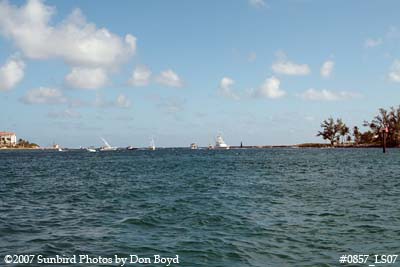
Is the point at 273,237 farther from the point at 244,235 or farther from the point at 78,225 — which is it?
the point at 78,225

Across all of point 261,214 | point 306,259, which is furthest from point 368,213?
point 306,259

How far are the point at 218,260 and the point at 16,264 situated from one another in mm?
6961

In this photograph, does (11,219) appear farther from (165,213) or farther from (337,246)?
(337,246)

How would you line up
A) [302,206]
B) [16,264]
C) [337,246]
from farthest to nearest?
1. [302,206]
2. [337,246]
3. [16,264]

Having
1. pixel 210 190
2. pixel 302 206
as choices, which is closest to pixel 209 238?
pixel 302 206

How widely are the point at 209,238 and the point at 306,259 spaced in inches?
188

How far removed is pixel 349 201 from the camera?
29.1 metres

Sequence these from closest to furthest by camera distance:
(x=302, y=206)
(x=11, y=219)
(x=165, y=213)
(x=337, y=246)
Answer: (x=337, y=246), (x=11, y=219), (x=165, y=213), (x=302, y=206)

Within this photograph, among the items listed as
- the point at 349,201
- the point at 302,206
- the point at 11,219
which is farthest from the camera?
the point at 349,201

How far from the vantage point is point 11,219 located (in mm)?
23000

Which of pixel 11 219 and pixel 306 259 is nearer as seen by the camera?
pixel 306 259

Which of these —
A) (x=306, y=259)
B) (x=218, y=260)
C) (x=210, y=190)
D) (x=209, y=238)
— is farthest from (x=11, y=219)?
(x=210, y=190)

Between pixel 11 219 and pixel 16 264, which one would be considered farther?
pixel 11 219

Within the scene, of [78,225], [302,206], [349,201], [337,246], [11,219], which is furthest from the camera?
Answer: [349,201]
